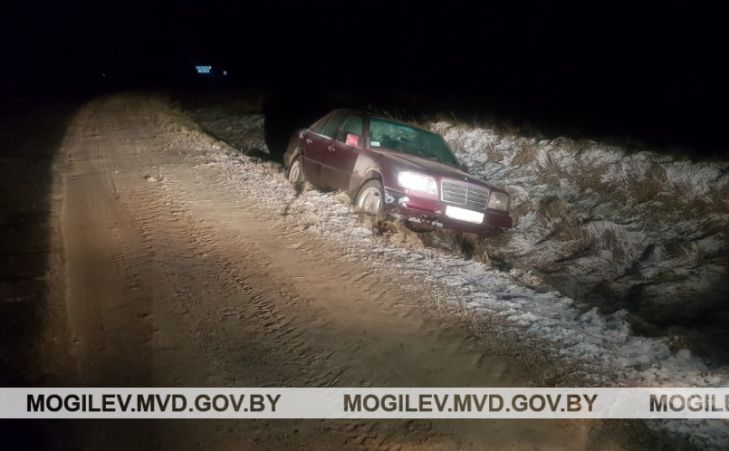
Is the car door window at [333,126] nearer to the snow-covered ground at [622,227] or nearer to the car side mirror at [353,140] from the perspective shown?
the car side mirror at [353,140]

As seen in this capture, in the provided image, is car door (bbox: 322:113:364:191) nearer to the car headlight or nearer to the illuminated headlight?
the car headlight

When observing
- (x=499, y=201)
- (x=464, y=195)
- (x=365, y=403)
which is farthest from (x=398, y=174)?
(x=365, y=403)

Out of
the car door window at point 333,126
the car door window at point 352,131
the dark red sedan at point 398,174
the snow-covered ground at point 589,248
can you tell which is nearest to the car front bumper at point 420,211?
the dark red sedan at point 398,174

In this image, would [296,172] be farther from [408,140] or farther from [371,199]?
[371,199]

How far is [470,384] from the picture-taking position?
402 centimetres

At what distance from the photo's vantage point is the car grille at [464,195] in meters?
7.21

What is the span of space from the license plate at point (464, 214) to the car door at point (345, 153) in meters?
1.67

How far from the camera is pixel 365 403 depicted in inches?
146

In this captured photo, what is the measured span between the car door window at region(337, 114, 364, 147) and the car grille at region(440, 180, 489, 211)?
5.27 ft

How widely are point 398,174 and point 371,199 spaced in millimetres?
667

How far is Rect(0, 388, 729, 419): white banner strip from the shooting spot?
11.2 feet

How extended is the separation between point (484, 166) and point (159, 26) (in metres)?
54.1

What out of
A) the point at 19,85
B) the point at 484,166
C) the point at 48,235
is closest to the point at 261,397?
the point at 48,235

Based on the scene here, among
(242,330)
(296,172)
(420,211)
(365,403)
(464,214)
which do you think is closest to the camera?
(365,403)
